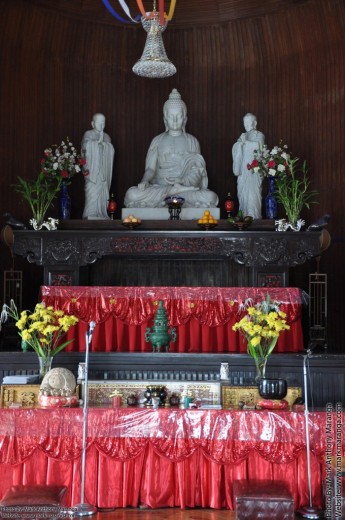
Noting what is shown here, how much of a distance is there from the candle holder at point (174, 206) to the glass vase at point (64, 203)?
1.06 m

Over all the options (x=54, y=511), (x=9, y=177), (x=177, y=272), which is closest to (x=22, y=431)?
(x=54, y=511)

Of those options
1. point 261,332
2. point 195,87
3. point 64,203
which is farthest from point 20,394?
point 195,87

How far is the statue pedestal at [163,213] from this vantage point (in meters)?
7.45

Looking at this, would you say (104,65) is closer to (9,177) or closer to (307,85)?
(9,177)

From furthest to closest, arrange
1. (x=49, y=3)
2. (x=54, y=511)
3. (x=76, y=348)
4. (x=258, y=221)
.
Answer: (x=49, y=3) → (x=258, y=221) → (x=76, y=348) → (x=54, y=511)

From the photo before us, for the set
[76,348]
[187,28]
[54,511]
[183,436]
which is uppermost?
[187,28]

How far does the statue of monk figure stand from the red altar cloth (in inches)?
57.4

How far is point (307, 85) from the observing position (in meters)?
8.23

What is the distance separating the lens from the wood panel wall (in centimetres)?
804

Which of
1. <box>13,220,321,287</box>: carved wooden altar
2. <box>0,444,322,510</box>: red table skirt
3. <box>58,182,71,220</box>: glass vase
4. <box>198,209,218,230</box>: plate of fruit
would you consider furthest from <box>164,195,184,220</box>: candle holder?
<box>0,444,322,510</box>: red table skirt

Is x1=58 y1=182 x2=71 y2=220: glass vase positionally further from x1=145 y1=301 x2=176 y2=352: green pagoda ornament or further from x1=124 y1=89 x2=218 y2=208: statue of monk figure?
x1=145 y1=301 x2=176 y2=352: green pagoda ornament

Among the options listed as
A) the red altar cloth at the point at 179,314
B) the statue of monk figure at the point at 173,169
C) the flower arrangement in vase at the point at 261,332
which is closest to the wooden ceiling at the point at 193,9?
the statue of monk figure at the point at 173,169

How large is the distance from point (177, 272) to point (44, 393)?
123 inches

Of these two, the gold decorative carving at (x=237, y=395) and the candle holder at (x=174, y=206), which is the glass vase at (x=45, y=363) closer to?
the gold decorative carving at (x=237, y=395)
